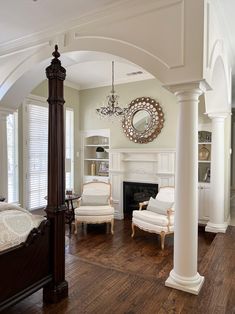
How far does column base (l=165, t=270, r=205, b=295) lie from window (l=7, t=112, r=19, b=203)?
138 inches

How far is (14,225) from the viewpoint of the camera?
224 cm

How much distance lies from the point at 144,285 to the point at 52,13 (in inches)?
137

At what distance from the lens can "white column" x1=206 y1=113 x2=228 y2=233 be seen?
469 cm

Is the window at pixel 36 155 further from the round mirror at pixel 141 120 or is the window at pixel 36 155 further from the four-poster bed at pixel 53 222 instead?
the four-poster bed at pixel 53 222

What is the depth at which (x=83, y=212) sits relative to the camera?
4777 millimetres

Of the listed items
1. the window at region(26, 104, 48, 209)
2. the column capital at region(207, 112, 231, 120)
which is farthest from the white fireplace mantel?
the window at region(26, 104, 48, 209)

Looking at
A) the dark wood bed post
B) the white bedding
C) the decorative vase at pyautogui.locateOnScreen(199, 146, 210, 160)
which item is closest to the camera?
the white bedding

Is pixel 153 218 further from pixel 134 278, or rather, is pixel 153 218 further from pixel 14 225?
pixel 14 225

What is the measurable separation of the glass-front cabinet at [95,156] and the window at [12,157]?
6.66 ft

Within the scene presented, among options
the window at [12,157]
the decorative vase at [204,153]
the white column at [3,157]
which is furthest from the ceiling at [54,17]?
the decorative vase at [204,153]

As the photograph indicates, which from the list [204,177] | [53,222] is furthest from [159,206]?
[53,222]

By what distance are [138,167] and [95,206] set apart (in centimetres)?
149

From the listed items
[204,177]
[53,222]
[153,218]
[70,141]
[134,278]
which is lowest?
[134,278]

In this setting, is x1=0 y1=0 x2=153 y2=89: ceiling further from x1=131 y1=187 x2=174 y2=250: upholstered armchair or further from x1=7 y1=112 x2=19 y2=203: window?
x1=131 y1=187 x2=174 y2=250: upholstered armchair
